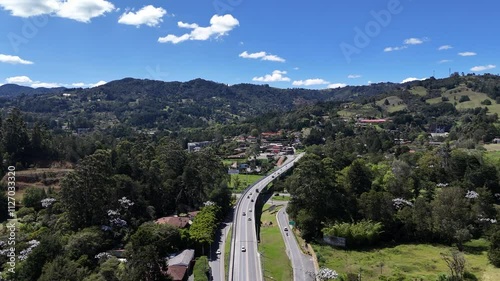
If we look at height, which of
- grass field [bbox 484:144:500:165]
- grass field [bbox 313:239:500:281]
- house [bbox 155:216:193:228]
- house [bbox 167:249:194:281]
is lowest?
grass field [bbox 313:239:500:281]

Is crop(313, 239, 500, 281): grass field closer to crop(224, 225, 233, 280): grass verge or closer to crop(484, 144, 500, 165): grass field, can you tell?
crop(224, 225, 233, 280): grass verge

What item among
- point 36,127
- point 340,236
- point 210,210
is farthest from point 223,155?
point 340,236

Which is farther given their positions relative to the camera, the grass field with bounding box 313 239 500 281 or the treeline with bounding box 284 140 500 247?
the treeline with bounding box 284 140 500 247

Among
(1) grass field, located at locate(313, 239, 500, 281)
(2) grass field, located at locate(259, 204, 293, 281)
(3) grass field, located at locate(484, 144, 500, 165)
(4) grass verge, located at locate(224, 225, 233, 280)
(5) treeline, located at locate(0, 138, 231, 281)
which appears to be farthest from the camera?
(3) grass field, located at locate(484, 144, 500, 165)

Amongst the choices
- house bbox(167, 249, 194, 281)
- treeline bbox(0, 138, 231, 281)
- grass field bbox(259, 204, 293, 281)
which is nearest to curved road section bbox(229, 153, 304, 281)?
grass field bbox(259, 204, 293, 281)

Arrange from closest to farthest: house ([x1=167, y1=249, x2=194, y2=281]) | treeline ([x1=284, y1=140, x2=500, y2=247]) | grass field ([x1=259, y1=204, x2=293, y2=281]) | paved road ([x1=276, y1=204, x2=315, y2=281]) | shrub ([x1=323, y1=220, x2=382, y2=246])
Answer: house ([x1=167, y1=249, x2=194, y2=281]) → paved road ([x1=276, y1=204, x2=315, y2=281]) → grass field ([x1=259, y1=204, x2=293, y2=281]) → shrub ([x1=323, y1=220, x2=382, y2=246]) → treeline ([x1=284, y1=140, x2=500, y2=247])

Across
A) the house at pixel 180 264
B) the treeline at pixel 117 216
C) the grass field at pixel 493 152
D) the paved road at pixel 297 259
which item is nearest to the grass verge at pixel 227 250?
the treeline at pixel 117 216

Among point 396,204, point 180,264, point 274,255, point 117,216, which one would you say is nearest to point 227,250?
point 274,255
